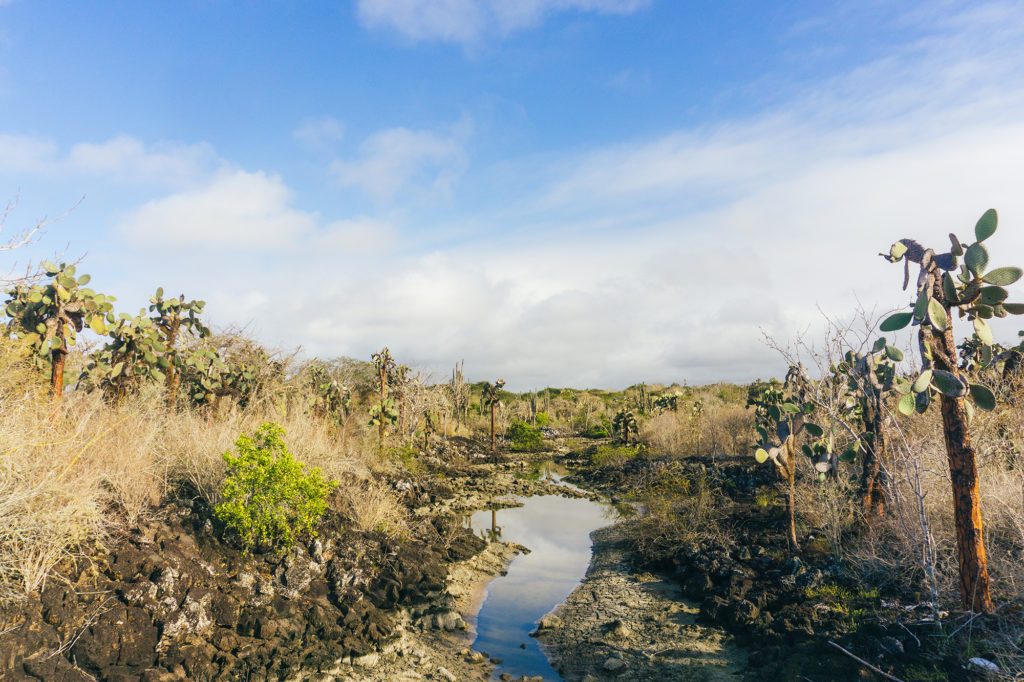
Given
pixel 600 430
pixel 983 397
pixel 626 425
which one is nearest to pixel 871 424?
pixel 983 397

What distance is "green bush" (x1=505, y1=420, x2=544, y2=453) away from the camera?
35000mm

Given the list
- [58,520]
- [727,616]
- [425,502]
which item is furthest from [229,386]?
[727,616]

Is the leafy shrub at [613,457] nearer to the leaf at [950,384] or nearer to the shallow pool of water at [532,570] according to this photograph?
the shallow pool of water at [532,570]

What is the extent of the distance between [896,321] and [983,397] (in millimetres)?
1167

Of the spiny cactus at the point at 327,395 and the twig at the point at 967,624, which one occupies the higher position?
the spiny cactus at the point at 327,395

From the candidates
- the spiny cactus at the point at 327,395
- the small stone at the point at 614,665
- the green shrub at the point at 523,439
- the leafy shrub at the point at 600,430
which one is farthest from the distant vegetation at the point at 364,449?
the leafy shrub at the point at 600,430

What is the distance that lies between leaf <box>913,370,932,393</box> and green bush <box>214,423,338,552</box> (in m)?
8.79

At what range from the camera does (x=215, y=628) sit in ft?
22.8

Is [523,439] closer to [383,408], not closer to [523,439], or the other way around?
[523,439]

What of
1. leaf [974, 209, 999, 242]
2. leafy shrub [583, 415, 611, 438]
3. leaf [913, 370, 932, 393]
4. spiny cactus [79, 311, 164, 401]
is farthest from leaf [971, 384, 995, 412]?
leafy shrub [583, 415, 611, 438]

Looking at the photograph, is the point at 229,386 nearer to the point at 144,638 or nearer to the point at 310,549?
the point at 310,549

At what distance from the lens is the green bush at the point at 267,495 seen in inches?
328

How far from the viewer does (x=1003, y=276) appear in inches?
225

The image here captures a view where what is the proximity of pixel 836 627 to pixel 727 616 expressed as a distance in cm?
186
